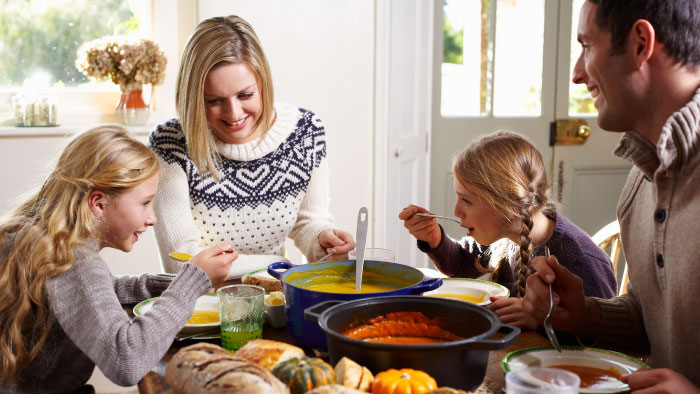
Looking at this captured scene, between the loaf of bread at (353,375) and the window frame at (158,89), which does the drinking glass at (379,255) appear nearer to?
the loaf of bread at (353,375)

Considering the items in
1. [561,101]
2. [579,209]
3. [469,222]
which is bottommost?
[579,209]

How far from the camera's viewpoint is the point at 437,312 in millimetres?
1124

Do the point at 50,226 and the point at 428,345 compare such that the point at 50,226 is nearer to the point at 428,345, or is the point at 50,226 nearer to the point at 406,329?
the point at 406,329

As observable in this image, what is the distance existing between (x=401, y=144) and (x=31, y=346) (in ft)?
8.13

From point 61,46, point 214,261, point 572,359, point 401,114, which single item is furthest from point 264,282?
point 401,114

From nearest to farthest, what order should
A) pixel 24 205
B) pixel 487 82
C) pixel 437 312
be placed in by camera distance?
pixel 437 312 → pixel 24 205 → pixel 487 82

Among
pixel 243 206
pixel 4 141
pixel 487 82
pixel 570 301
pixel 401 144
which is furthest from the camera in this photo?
pixel 487 82

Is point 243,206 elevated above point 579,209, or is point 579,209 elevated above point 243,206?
point 243,206

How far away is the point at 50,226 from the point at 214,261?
0.32 meters

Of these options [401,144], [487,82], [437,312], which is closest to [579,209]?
[487,82]

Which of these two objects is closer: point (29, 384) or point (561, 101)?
point (29, 384)

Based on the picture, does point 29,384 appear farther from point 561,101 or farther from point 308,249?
point 561,101

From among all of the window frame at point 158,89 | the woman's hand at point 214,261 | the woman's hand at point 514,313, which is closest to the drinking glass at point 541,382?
the woman's hand at point 514,313

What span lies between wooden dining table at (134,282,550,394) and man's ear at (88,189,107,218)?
0.35 meters
